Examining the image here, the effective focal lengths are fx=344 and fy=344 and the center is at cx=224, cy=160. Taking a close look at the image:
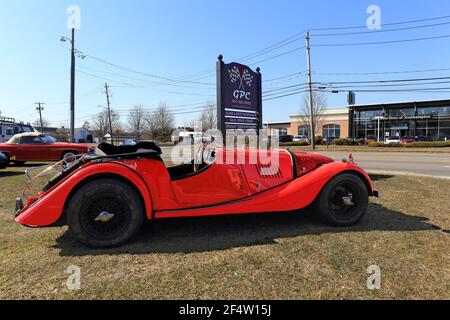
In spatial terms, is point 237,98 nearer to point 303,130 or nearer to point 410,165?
point 410,165

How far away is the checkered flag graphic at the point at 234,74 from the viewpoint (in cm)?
848

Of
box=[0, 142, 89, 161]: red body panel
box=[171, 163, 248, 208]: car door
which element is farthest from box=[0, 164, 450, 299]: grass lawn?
box=[0, 142, 89, 161]: red body panel

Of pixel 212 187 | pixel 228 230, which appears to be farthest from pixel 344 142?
pixel 212 187

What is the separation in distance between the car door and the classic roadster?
0.01m

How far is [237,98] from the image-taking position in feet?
28.3

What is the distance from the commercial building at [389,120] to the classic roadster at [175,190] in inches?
1994

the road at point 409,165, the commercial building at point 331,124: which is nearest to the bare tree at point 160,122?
the commercial building at point 331,124

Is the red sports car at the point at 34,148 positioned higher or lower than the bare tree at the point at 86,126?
lower

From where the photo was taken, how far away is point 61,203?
3.71m

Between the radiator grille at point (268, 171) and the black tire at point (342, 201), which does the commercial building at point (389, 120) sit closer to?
the black tire at point (342, 201)

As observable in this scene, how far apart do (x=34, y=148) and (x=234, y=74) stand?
10375mm

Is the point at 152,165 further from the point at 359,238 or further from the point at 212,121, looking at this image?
the point at 212,121

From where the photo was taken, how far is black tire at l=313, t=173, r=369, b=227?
4.57m

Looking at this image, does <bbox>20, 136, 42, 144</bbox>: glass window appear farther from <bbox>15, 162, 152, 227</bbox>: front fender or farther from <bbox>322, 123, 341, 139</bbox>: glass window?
<bbox>322, 123, 341, 139</bbox>: glass window
